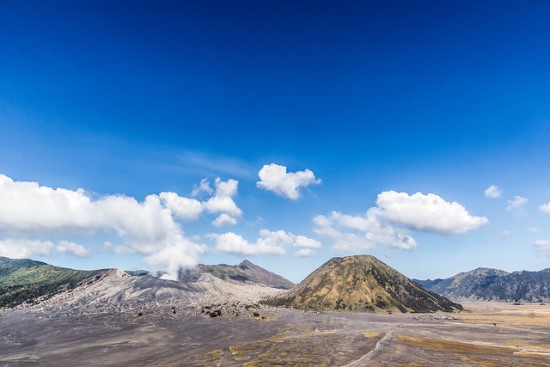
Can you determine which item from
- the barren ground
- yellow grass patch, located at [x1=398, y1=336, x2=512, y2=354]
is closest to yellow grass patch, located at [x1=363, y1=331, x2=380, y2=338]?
the barren ground

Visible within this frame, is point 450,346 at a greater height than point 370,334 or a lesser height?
lesser

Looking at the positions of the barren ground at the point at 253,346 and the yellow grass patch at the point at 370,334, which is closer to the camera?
the barren ground at the point at 253,346

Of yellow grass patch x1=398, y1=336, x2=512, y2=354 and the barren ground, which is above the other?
yellow grass patch x1=398, y1=336, x2=512, y2=354

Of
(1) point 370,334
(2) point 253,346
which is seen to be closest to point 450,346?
(1) point 370,334

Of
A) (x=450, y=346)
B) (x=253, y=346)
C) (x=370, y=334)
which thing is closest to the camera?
(x=253, y=346)

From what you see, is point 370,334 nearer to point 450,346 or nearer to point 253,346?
point 450,346

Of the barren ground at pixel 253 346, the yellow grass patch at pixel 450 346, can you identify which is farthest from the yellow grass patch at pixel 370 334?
the yellow grass patch at pixel 450 346

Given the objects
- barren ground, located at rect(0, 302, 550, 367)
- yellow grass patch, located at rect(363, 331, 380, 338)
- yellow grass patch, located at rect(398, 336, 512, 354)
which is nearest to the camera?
barren ground, located at rect(0, 302, 550, 367)

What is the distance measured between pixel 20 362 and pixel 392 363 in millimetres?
89237

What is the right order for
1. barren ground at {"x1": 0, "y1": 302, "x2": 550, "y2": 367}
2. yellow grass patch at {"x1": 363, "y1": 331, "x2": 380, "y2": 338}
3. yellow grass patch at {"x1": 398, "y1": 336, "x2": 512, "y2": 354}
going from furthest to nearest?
1. yellow grass patch at {"x1": 363, "y1": 331, "x2": 380, "y2": 338}
2. yellow grass patch at {"x1": 398, "y1": 336, "x2": 512, "y2": 354}
3. barren ground at {"x1": 0, "y1": 302, "x2": 550, "y2": 367}

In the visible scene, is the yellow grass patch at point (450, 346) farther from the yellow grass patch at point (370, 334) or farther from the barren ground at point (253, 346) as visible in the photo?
the yellow grass patch at point (370, 334)

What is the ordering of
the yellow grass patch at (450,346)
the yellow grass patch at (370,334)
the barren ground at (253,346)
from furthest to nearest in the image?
the yellow grass patch at (370,334) < the yellow grass patch at (450,346) < the barren ground at (253,346)

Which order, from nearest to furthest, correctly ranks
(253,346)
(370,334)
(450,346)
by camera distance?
(253,346)
(450,346)
(370,334)

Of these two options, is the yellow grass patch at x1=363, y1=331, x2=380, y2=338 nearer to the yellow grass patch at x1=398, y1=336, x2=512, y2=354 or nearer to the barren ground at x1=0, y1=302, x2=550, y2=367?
the barren ground at x1=0, y1=302, x2=550, y2=367
